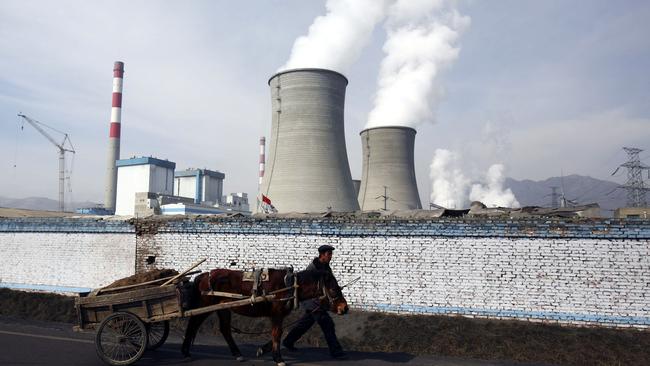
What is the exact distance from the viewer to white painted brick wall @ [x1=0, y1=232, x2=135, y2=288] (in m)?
10.6

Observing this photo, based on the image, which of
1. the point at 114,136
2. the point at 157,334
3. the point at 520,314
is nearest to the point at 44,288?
the point at 157,334

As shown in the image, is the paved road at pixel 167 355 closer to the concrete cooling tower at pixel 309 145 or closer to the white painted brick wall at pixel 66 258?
the white painted brick wall at pixel 66 258

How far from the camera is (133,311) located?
18.7ft

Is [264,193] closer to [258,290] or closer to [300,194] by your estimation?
[300,194]

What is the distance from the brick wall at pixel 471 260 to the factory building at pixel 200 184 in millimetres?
45672

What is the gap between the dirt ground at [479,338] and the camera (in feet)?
20.3

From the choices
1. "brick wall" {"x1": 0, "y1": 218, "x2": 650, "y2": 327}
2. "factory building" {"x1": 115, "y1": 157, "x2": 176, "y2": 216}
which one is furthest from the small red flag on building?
"factory building" {"x1": 115, "y1": 157, "x2": 176, "y2": 216}

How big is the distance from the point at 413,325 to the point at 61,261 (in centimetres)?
809

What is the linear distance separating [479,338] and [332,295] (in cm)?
252

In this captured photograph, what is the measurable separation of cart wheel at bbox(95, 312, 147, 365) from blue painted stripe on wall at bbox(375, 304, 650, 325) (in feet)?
13.9

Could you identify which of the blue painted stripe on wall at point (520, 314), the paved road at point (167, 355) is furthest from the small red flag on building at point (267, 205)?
the paved road at point (167, 355)

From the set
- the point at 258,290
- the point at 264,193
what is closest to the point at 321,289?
the point at 258,290

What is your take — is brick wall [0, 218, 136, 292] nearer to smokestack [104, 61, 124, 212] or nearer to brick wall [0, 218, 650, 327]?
brick wall [0, 218, 650, 327]

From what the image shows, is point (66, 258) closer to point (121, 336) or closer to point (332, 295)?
point (121, 336)
